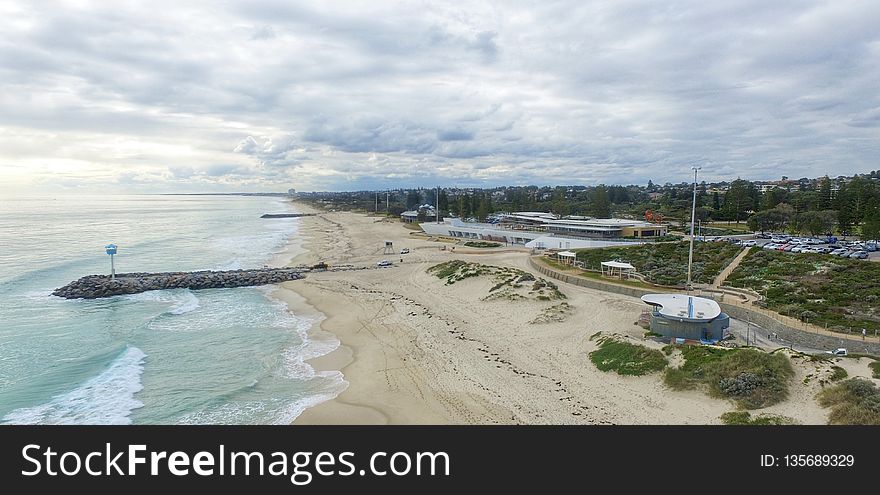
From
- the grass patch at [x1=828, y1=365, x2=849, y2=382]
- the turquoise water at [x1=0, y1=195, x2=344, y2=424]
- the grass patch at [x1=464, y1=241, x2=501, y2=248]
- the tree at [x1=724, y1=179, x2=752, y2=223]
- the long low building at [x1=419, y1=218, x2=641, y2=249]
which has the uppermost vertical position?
the tree at [x1=724, y1=179, x2=752, y2=223]

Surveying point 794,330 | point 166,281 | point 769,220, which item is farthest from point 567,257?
point 769,220

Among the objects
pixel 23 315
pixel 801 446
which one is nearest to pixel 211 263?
pixel 23 315

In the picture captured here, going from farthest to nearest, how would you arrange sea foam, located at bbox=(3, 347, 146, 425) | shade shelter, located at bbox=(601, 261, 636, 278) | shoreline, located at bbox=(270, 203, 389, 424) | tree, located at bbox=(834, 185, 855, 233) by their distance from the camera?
tree, located at bbox=(834, 185, 855, 233) → shade shelter, located at bbox=(601, 261, 636, 278) → sea foam, located at bbox=(3, 347, 146, 425) → shoreline, located at bbox=(270, 203, 389, 424)

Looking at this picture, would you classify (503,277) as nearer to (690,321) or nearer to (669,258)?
(690,321)

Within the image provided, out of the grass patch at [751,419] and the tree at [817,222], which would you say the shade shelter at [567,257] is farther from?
the tree at [817,222]

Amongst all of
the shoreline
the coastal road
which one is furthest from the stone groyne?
the coastal road

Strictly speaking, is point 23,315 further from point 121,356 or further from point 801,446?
point 801,446

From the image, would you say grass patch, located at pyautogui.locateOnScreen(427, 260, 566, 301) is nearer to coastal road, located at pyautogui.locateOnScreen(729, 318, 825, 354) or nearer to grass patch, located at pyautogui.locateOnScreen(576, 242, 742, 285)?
grass patch, located at pyautogui.locateOnScreen(576, 242, 742, 285)
